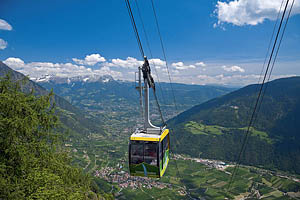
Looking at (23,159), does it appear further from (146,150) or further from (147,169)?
(147,169)

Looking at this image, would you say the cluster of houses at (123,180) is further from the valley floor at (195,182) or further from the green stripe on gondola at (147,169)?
the green stripe on gondola at (147,169)

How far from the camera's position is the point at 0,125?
9.20 metres

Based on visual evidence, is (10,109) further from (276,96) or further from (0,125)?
(276,96)

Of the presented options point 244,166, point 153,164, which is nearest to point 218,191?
point 244,166

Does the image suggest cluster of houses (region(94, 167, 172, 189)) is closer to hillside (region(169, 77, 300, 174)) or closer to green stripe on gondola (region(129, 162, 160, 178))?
hillside (region(169, 77, 300, 174))

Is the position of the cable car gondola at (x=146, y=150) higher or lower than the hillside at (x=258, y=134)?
higher

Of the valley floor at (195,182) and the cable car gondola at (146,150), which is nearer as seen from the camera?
the cable car gondola at (146,150)

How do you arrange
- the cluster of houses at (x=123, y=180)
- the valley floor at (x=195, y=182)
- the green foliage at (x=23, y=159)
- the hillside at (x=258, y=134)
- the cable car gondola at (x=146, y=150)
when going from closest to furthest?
the green foliage at (x=23, y=159)
the cable car gondola at (x=146, y=150)
the valley floor at (x=195, y=182)
the cluster of houses at (x=123, y=180)
the hillside at (x=258, y=134)

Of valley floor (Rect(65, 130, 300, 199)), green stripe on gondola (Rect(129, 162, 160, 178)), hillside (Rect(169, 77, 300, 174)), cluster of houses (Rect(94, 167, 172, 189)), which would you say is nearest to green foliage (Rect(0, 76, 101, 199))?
green stripe on gondola (Rect(129, 162, 160, 178))

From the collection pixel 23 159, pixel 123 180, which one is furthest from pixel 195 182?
pixel 23 159

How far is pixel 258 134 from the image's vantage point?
148 meters

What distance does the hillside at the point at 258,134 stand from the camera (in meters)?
126

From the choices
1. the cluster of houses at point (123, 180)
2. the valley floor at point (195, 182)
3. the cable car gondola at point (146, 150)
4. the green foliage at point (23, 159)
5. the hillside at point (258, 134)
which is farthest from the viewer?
the hillside at point (258, 134)

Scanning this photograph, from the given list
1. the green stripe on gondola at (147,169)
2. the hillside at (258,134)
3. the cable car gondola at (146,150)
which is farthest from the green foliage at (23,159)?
the hillside at (258,134)
